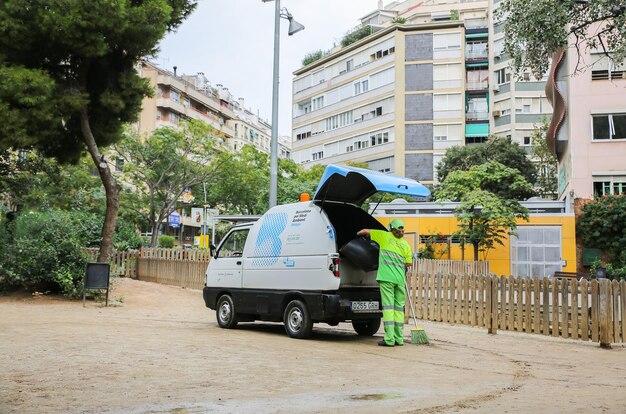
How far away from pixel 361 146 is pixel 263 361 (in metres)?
55.6

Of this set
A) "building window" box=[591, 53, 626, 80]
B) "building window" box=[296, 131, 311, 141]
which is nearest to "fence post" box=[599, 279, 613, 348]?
"building window" box=[591, 53, 626, 80]

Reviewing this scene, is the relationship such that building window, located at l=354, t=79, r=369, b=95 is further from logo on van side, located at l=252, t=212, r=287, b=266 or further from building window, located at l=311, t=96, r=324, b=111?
logo on van side, located at l=252, t=212, r=287, b=266

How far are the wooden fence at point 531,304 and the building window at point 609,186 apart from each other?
19.4 meters

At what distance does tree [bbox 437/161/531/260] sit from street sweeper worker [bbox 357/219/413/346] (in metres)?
20.1

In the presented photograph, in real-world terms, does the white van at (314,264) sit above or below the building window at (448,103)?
below

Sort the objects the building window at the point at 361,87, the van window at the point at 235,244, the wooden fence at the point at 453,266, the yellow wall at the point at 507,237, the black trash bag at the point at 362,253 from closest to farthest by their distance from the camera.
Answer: the black trash bag at the point at 362,253 < the van window at the point at 235,244 < the wooden fence at the point at 453,266 < the yellow wall at the point at 507,237 < the building window at the point at 361,87

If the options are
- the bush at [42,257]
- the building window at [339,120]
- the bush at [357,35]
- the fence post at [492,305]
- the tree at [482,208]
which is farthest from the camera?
the bush at [357,35]

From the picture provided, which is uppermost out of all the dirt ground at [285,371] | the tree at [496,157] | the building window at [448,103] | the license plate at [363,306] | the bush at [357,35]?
the bush at [357,35]

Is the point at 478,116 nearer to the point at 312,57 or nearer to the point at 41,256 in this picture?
the point at 312,57

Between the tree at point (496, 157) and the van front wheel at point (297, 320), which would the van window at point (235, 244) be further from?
the tree at point (496, 157)

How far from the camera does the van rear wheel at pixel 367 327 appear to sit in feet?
39.0

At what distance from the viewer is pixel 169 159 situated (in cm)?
3828

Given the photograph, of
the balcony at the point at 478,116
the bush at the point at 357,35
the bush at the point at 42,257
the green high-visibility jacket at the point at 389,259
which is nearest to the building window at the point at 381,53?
the bush at the point at 357,35

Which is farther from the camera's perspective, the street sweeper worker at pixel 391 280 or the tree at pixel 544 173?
the tree at pixel 544 173
